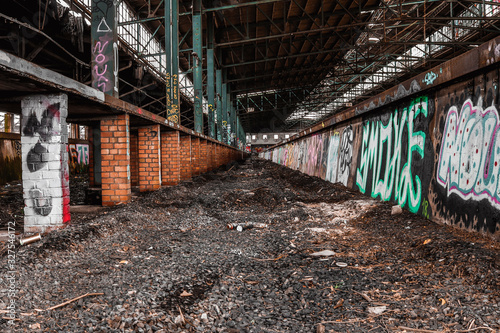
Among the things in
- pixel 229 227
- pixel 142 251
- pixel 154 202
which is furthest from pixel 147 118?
pixel 142 251

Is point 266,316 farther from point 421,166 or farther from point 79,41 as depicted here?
point 79,41

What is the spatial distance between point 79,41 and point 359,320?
461 inches

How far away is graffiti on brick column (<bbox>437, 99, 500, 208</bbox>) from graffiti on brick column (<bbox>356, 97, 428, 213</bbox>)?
57 cm

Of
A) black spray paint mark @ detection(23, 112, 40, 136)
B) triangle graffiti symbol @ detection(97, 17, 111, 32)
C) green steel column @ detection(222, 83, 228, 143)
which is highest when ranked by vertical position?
green steel column @ detection(222, 83, 228, 143)

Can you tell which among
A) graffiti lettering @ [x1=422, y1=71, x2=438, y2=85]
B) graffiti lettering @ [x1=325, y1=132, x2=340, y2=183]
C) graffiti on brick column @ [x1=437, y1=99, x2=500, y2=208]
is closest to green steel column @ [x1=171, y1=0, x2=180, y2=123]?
graffiti lettering @ [x1=325, y1=132, x2=340, y2=183]

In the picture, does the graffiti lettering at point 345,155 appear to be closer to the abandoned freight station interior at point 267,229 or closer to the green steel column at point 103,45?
the abandoned freight station interior at point 267,229

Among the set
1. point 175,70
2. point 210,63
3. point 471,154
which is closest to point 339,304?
point 471,154

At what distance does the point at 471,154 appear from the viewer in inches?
136

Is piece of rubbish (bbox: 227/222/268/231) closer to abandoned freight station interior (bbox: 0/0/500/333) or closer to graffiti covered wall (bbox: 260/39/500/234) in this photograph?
abandoned freight station interior (bbox: 0/0/500/333)

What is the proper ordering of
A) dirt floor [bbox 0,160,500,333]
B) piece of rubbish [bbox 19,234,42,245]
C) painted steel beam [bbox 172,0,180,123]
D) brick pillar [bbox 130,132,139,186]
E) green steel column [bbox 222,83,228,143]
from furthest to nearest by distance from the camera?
green steel column [bbox 222,83,228,143]
painted steel beam [bbox 172,0,180,123]
brick pillar [bbox 130,132,139,186]
piece of rubbish [bbox 19,234,42,245]
dirt floor [bbox 0,160,500,333]

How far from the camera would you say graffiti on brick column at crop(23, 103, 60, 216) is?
398 centimetres

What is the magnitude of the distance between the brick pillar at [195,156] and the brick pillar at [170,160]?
311cm

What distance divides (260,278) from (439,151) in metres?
2.85

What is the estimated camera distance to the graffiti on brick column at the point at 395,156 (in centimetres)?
457
